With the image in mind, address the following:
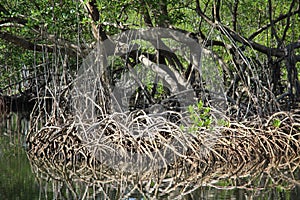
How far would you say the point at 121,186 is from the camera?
4891 millimetres

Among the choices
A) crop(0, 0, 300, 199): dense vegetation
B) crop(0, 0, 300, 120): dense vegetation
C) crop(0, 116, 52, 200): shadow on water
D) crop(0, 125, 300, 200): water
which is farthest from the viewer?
crop(0, 0, 300, 120): dense vegetation

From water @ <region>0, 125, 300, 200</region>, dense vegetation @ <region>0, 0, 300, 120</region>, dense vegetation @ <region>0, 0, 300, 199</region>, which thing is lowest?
water @ <region>0, 125, 300, 200</region>

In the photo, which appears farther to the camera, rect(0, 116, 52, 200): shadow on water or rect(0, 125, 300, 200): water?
rect(0, 116, 52, 200): shadow on water

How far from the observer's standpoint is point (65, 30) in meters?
7.80

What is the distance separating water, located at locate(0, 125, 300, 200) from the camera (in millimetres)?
4504

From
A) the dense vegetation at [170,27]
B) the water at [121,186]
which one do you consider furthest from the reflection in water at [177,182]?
the dense vegetation at [170,27]

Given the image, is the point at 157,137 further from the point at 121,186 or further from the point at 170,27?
the point at 170,27

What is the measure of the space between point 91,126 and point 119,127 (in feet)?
1.00

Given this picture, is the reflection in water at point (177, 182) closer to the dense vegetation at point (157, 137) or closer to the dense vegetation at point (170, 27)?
the dense vegetation at point (157, 137)

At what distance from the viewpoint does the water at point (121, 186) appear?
4.50m

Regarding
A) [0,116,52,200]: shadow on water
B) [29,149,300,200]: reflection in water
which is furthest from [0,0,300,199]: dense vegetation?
[0,116,52,200]: shadow on water

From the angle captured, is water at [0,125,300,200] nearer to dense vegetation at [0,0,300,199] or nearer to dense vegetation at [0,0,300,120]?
dense vegetation at [0,0,300,199]

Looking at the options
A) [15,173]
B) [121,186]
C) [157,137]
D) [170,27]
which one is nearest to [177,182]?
[121,186]

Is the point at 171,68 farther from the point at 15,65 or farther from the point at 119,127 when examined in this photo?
the point at 15,65
